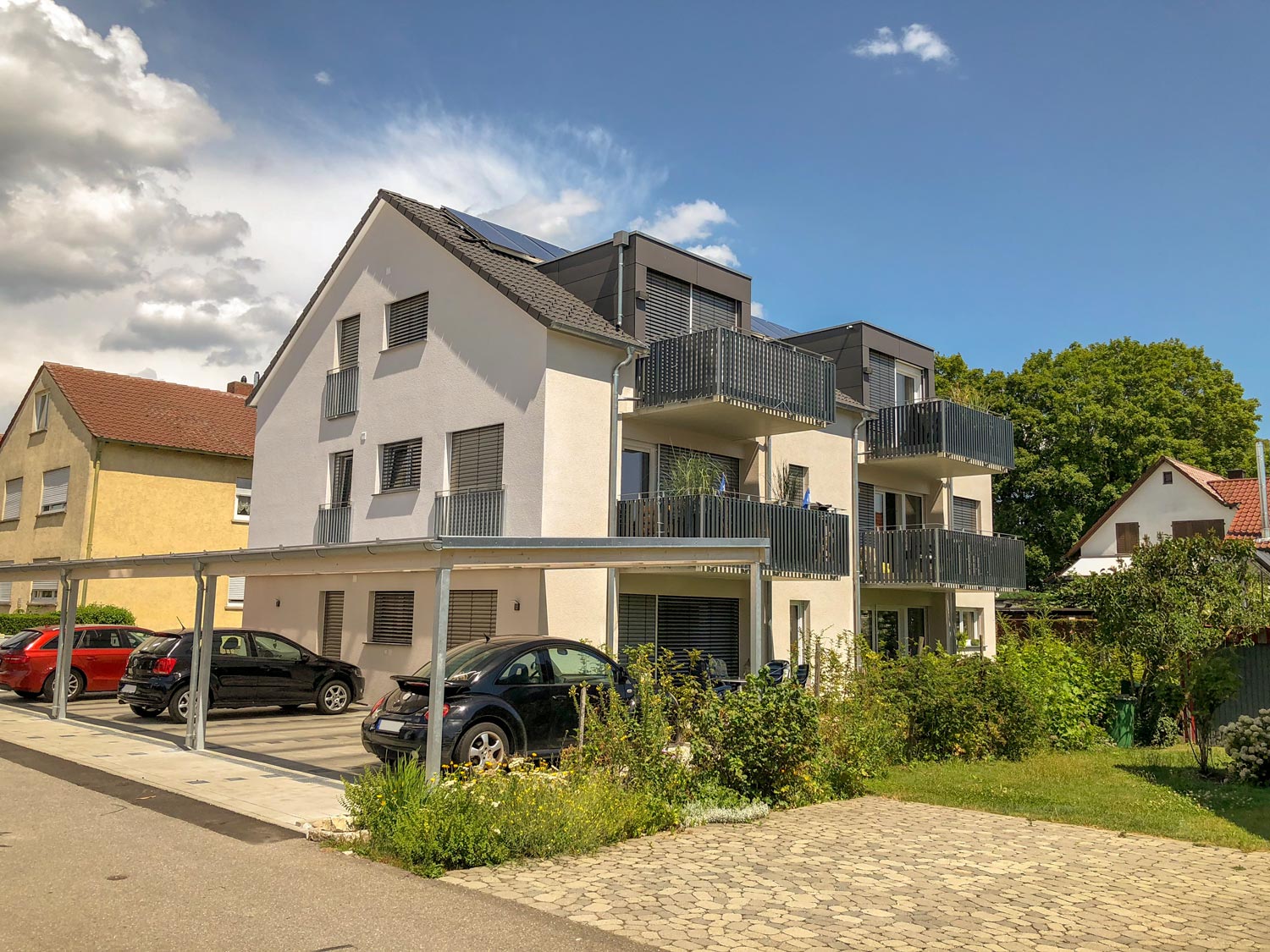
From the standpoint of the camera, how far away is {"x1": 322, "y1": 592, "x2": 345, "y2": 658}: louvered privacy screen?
22.1m

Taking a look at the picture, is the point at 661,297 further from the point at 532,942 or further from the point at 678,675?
the point at 532,942

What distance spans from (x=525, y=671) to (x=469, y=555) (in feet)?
8.67

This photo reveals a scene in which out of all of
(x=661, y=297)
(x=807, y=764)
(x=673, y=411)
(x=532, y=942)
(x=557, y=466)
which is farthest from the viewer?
(x=661, y=297)

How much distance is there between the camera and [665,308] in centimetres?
2092

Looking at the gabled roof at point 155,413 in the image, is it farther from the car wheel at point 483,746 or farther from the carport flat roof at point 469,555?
the car wheel at point 483,746

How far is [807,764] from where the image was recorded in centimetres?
1047

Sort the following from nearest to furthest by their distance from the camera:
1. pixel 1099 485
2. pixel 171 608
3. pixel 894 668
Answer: pixel 894 668, pixel 171 608, pixel 1099 485

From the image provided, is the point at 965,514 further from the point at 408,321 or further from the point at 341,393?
the point at 341,393

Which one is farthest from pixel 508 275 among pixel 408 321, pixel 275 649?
pixel 275 649

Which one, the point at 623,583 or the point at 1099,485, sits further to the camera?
the point at 1099,485

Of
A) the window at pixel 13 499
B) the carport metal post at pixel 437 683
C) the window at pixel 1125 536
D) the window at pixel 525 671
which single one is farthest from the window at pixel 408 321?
the window at pixel 1125 536

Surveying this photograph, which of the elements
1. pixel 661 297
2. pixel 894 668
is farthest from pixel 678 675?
pixel 661 297

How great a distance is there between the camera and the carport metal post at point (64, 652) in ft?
55.2

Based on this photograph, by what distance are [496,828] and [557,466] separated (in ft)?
34.2
